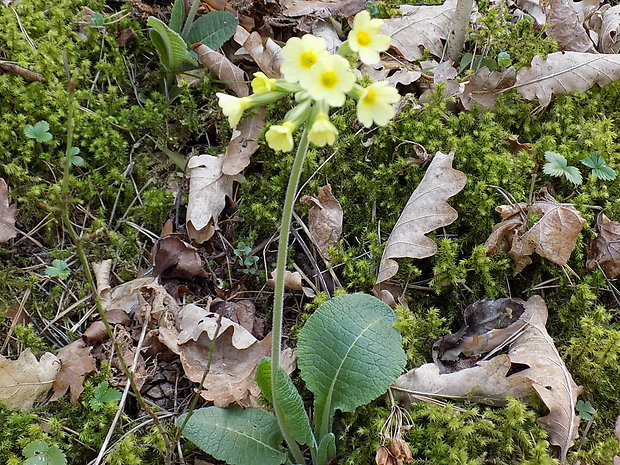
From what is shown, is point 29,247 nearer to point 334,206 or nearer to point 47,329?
point 47,329

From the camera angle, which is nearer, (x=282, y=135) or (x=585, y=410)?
(x=282, y=135)

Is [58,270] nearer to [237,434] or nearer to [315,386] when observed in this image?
[237,434]

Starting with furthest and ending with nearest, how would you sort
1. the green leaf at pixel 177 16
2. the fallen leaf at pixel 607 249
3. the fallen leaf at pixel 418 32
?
the fallen leaf at pixel 418 32, the green leaf at pixel 177 16, the fallen leaf at pixel 607 249

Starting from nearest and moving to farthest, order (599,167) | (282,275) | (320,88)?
(320,88), (282,275), (599,167)

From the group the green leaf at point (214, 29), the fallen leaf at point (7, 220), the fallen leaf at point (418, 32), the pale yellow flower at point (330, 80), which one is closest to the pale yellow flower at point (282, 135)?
the pale yellow flower at point (330, 80)

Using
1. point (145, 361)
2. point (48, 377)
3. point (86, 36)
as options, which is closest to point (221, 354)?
point (145, 361)

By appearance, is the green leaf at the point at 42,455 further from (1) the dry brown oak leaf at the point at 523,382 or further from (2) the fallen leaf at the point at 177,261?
(1) the dry brown oak leaf at the point at 523,382

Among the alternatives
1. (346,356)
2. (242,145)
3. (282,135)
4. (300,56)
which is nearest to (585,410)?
(346,356)
